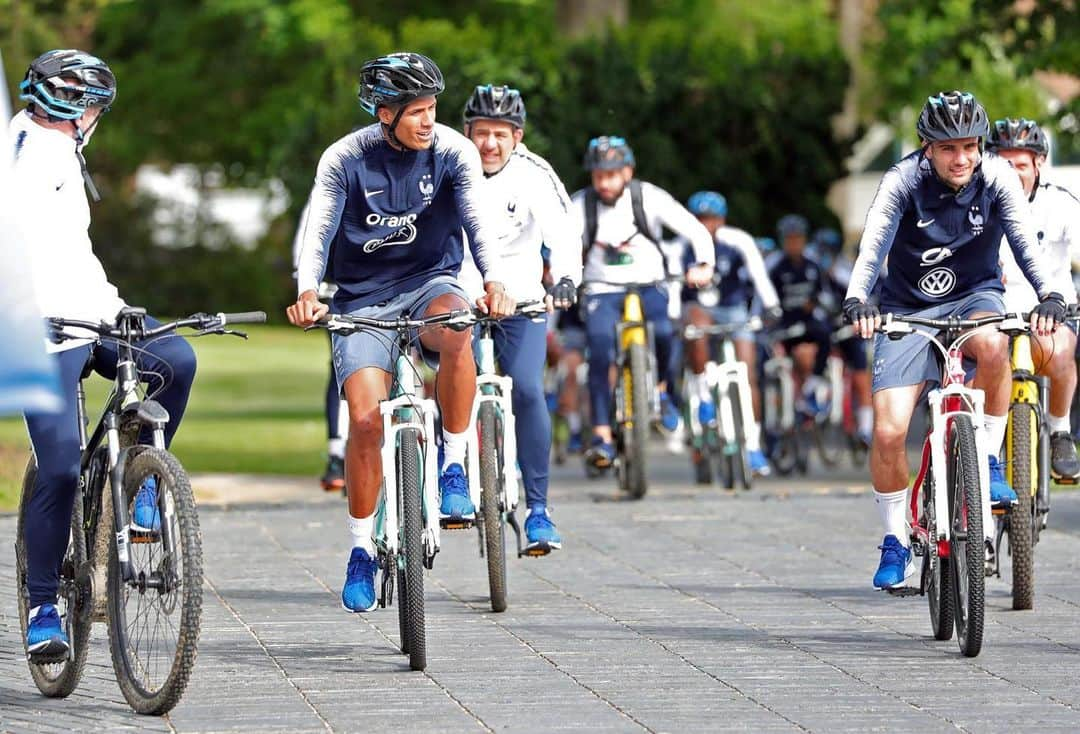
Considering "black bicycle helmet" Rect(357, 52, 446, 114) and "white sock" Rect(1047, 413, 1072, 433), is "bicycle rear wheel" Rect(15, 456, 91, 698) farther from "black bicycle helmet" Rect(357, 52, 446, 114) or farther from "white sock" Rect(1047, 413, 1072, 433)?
"white sock" Rect(1047, 413, 1072, 433)

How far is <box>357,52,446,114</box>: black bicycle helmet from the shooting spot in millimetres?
7945

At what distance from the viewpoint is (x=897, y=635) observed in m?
8.34

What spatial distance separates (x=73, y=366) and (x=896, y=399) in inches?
119

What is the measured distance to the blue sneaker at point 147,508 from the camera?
259 inches

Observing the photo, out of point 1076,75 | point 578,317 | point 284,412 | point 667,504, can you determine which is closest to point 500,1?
point 284,412

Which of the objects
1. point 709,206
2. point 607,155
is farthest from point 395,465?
point 709,206

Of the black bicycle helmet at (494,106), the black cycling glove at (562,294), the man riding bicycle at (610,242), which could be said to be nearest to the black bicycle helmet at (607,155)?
the man riding bicycle at (610,242)

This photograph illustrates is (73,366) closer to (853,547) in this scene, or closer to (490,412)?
(490,412)

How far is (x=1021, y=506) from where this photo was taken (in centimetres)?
872

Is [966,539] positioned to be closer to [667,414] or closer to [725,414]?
[725,414]

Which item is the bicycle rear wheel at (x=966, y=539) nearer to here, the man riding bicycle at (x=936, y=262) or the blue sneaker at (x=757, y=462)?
the man riding bicycle at (x=936, y=262)

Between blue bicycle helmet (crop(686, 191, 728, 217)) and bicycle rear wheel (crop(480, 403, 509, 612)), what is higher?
blue bicycle helmet (crop(686, 191, 728, 217))

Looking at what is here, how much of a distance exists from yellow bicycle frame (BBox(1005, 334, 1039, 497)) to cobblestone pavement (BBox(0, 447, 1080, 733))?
523mm

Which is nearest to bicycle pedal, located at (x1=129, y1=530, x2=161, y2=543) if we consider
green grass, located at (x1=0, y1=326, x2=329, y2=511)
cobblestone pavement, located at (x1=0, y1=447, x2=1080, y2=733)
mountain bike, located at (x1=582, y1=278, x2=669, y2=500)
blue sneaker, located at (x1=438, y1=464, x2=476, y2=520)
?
cobblestone pavement, located at (x1=0, y1=447, x2=1080, y2=733)
